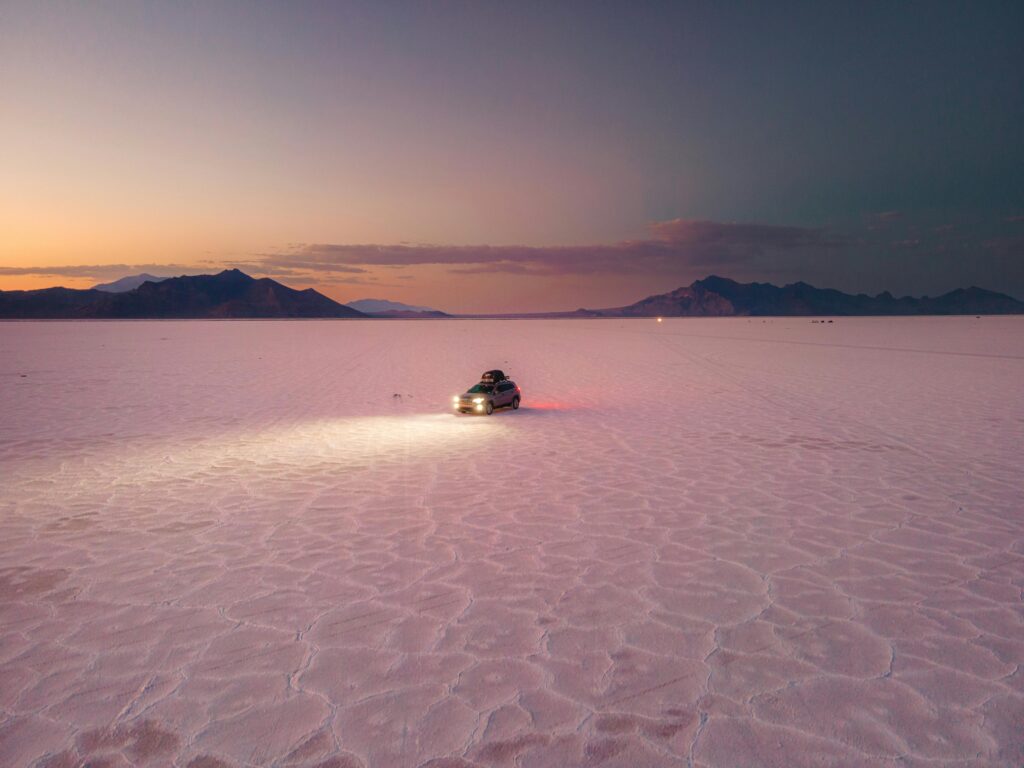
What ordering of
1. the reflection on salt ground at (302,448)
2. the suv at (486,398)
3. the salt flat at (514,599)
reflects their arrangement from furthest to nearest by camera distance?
the suv at (486,398), the reflection on salt ground at (302,448), the salt flat at (514,599)

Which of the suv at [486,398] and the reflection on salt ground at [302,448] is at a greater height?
the suv at [486,398]

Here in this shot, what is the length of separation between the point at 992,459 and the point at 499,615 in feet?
31.4

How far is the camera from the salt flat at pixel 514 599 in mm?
3617

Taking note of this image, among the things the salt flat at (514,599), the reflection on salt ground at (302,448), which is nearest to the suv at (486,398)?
the reflection on salt ground at (302,448)

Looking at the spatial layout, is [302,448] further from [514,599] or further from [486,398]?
[514,599]

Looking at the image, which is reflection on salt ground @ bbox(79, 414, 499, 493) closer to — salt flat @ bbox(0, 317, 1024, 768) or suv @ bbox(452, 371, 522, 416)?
salt flat @ bbox(0, 317, 1024, 768)

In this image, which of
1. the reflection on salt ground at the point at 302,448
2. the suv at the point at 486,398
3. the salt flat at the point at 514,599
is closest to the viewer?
the salt flat at the point at 514,599

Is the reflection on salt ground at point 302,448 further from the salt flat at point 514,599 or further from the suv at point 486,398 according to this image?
the suv at point 486,398

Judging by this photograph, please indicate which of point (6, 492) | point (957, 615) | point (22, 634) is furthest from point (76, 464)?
point (957, 615)

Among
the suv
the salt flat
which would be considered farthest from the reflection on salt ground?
the suv

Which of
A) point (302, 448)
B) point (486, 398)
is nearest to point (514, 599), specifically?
point (302, 448)

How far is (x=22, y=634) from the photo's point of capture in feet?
15.9

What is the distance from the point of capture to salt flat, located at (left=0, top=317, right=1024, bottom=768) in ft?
11.9

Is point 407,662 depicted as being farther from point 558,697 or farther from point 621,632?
point 621,632
